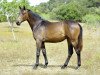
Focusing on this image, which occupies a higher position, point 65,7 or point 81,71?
point 81,71

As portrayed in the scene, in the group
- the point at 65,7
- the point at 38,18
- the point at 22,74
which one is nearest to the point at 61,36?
the point at 38,18

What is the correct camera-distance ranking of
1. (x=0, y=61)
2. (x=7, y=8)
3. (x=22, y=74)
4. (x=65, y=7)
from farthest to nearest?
(x=65, y=7), (x=7, y=8), (x=0, y=61), (x=22, y=74)

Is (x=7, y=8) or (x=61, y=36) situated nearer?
(x=61, y=36)

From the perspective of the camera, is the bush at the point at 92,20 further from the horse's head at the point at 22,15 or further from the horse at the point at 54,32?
the horse's head at the point at 22,15

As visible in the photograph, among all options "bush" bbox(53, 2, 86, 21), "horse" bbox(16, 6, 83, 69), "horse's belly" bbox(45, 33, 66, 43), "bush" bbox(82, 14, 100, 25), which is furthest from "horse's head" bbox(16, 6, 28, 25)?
"bush" bbox(53, 2, 86, 21)

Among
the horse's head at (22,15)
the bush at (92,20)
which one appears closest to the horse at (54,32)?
the horse's head at (22,15)

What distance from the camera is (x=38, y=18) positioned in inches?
478

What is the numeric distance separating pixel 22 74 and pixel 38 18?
2.62 meters

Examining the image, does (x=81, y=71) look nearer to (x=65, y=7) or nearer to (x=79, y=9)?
(x=65, y=7)

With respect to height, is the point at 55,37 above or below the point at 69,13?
above

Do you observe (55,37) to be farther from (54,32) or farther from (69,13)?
(69,13)

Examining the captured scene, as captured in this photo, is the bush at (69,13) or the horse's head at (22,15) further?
the bush at (69,13)

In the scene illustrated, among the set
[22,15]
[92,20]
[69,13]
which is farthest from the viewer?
[69,13]

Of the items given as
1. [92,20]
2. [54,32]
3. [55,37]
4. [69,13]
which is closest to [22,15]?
[54,32]
